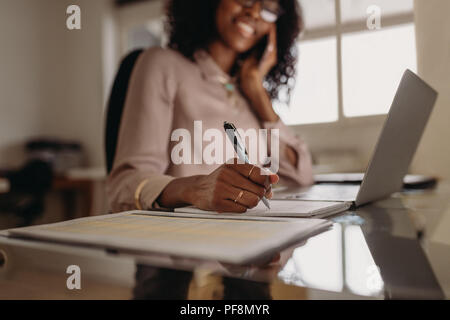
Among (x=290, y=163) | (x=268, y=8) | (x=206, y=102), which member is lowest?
(x=290, y=163)

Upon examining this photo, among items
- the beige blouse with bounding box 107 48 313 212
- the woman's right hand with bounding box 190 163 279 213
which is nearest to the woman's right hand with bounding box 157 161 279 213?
the woman's right hand with bounding box 190 163 279 213

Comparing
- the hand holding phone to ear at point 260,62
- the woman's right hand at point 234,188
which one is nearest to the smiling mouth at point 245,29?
the hand holding phone to ear at point 260,62

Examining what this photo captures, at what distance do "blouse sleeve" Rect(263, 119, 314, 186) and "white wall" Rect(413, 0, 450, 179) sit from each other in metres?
0.45

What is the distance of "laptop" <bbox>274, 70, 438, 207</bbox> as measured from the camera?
0.58 metres

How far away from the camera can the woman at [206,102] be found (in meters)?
0.60

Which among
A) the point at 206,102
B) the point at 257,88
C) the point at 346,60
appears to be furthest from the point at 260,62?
the point at 346,60

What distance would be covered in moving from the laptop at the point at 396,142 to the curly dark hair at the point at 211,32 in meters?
0.73

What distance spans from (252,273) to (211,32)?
47.3 inches

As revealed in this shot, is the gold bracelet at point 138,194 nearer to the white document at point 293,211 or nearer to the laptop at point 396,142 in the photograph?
the white document at point 293,211

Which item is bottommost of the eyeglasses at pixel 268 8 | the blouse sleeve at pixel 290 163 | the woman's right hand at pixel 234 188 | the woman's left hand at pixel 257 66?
the blouse sleeve at pixel 290 163

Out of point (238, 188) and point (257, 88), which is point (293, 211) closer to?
point (238, 188)

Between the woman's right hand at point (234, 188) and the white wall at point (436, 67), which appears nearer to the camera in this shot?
the woman's right hand at point (234, 188)

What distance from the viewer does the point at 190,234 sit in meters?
0.37

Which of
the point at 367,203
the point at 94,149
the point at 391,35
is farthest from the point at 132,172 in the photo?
the point at 94,149
